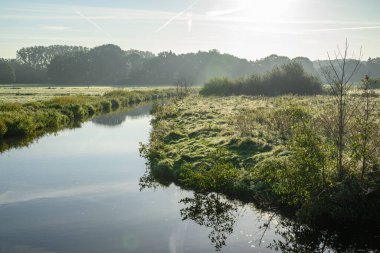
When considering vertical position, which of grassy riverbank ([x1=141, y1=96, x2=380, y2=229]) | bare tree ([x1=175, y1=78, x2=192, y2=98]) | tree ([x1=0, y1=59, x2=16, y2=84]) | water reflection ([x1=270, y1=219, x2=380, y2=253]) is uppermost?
tree ([x1=0, y1=59, x2=16, y2=84])

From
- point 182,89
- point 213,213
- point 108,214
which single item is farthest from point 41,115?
point 182,89

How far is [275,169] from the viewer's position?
64.0ft

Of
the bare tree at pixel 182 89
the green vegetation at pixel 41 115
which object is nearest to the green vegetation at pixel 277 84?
the bare tree at pixel 182 89

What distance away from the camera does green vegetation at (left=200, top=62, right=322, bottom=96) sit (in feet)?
Answer: 282

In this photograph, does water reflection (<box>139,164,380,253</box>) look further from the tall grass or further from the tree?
the tree

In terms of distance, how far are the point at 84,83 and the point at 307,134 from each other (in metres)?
175

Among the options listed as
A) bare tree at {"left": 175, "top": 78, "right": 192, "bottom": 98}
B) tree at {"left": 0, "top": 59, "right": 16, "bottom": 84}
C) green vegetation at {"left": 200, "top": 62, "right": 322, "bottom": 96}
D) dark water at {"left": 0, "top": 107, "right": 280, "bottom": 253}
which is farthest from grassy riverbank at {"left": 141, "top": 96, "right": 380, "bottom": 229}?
tree at {"left": 0, "top": 59, "right": 16, "bottom": 84}

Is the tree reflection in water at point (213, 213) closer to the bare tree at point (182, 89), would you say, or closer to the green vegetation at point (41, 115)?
the green vegetation at point (41, 115)

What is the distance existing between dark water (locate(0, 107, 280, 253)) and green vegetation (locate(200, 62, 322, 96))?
61925 millimetres

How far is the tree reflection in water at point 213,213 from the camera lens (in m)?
17.0

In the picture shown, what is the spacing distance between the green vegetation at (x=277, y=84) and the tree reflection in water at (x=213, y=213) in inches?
2653

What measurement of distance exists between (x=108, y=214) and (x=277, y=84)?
74.0 m

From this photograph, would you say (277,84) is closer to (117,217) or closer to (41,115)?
(41,115)

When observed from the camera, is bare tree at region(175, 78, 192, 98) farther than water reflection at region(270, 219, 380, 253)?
Yes
